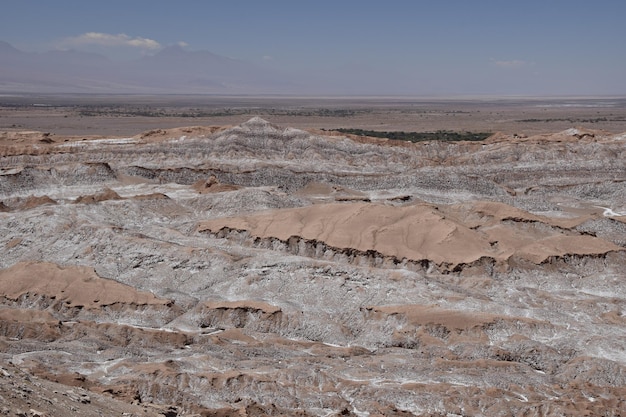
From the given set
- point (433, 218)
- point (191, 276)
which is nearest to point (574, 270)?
point (433, 218)

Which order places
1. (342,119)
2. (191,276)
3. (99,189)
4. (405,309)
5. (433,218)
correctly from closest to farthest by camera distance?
(405,309)
(191,276)
(433,218)
(99,189)
(342,119)

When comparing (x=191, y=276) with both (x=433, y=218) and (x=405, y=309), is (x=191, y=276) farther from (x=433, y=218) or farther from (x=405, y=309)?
(x=433, y=218)

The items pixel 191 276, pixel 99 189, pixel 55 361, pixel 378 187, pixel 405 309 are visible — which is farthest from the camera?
pixel 378 187

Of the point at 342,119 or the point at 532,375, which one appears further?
the point at 342,119

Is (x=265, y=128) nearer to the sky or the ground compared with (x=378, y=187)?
nearer to the sky

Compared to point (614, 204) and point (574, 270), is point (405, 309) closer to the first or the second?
point (574, 270)

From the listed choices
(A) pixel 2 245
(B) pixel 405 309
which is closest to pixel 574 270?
(B) pixel 405 309
